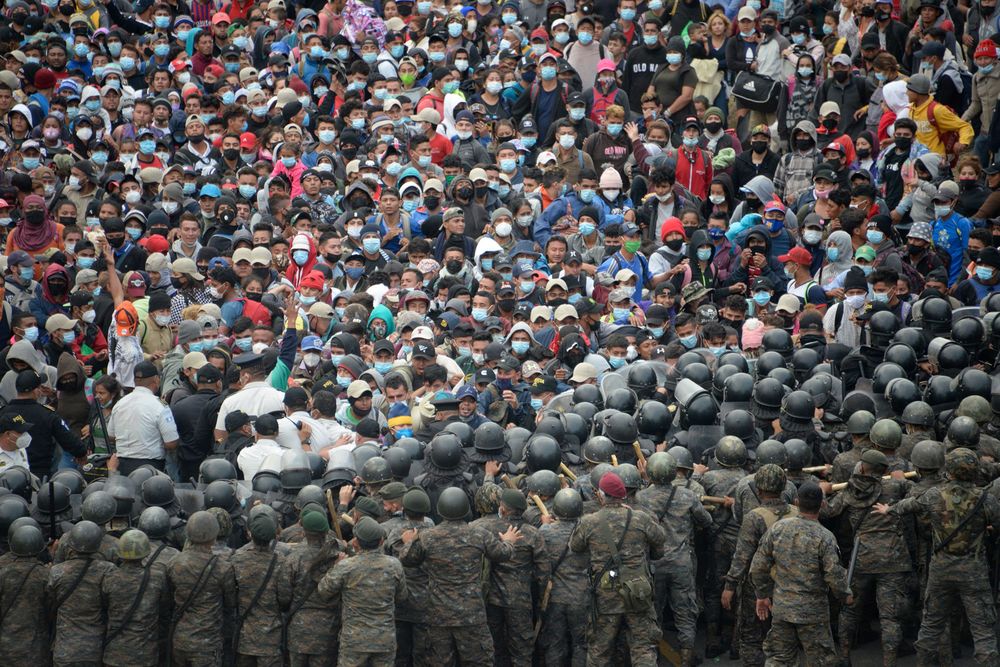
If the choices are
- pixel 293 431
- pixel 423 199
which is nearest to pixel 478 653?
pixel 293 431

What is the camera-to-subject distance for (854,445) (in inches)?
500

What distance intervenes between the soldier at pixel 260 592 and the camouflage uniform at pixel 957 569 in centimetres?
520

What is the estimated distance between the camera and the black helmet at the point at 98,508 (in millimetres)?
11242

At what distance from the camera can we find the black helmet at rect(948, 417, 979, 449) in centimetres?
1221

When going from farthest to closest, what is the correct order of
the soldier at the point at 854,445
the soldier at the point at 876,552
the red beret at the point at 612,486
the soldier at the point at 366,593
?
the soldier at the point at 854,445, the soldier at the point at 876,552, the red beret at the point at 612,486, the soldier at the point at 366,593

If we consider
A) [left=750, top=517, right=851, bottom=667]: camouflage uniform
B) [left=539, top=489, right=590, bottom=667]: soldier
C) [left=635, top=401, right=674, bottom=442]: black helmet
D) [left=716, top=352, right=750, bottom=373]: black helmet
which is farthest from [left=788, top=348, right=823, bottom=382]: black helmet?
[left=539, top=489, right=590, bottom=667]: soldier

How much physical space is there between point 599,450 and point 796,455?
5.52 feet

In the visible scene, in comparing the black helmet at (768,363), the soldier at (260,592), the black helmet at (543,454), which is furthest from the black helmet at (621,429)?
the soldier at (260,592)

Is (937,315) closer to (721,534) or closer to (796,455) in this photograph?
(796,455)

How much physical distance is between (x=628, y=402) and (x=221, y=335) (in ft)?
15.3

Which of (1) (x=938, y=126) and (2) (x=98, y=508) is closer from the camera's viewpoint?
(2) (x=98, y=508)

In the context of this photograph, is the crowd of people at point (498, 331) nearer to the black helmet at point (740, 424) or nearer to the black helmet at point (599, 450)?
the black helmet at point (740, 424)

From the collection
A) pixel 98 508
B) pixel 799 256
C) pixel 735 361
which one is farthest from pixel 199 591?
pixel 799 256

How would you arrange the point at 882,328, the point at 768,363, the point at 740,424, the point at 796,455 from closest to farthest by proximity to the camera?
1. the point at 796,455
2. the point at 740,424
3. the point at 768,363
4. the point at 882,328
